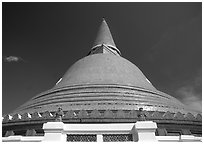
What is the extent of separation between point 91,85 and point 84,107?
11.4 ft

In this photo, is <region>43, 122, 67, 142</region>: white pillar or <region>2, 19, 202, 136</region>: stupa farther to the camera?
<region>2, 19, 202, 136</region>: stupa

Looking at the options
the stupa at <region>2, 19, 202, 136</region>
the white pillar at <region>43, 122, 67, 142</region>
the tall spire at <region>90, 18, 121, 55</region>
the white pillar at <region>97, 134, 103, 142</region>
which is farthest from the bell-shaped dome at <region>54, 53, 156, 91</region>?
the white pillar at <region>43, 122, 67, 142</region>

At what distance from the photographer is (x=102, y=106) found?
1236 cm

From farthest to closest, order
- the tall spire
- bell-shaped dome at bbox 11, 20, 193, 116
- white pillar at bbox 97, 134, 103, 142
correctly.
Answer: the tall spire < bell-shaped dome at bbox 11, 20, 193, 116 < white pillar at bbox 97, 134, 103, 142

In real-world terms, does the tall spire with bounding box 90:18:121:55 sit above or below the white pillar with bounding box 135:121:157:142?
above

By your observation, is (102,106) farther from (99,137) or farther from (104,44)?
(104,44)

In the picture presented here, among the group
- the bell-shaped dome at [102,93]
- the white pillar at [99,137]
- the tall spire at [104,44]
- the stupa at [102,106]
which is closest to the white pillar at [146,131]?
the white pillar at [99,137]

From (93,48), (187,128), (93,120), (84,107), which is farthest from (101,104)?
(93,48)

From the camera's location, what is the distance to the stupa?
35.7 feet

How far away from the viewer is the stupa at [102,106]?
1087 centimetres

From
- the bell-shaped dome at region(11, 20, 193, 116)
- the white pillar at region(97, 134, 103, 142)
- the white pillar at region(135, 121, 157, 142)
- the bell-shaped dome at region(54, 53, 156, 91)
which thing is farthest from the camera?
the bell-shaped dome at region(54, 53, 156, 91)

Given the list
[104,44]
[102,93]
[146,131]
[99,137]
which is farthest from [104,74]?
[146,131]

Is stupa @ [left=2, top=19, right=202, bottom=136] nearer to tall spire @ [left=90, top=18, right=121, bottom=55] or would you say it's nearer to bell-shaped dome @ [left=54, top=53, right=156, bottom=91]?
bell-shaped dome @ [left=54, top=53, right=156, bottom=91]

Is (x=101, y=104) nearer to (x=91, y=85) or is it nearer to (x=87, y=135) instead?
(x=91, y=85)
